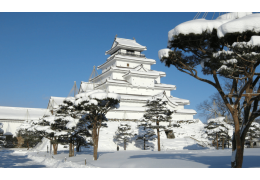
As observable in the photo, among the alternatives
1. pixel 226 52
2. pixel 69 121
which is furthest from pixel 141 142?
pixel 226 52

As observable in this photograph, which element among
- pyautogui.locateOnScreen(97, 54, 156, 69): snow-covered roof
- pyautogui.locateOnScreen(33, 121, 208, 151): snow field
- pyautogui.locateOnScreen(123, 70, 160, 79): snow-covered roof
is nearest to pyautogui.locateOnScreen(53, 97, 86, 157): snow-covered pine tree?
pyautogui.locateOnScreen(33, 121, 208, 151): snow field

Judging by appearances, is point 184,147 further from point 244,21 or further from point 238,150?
point 244,21

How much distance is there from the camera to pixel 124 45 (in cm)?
5281

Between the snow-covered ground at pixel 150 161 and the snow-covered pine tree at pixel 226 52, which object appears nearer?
the snow-covered pine tree at pixel 226 52

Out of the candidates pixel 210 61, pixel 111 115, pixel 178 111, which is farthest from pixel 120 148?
pixel 210 61

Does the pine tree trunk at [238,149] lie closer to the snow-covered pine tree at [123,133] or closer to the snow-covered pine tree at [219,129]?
the snow-covered pine tree at [123,133]

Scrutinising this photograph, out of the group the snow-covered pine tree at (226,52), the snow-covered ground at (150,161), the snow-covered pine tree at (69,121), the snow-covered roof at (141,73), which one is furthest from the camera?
the snow-covered roof at (141,73)

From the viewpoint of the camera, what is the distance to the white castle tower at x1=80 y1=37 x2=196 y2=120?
4481 cm

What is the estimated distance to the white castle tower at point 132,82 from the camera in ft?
147

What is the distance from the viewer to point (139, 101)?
152 feet

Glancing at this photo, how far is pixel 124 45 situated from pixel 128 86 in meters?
10.2

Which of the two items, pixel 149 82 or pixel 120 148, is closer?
pixel 120 148

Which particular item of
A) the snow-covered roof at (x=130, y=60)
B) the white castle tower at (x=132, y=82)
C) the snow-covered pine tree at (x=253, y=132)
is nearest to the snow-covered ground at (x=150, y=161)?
the snow-covered pine tree at (x=253, y=132)

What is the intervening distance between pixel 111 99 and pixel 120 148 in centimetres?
1581
